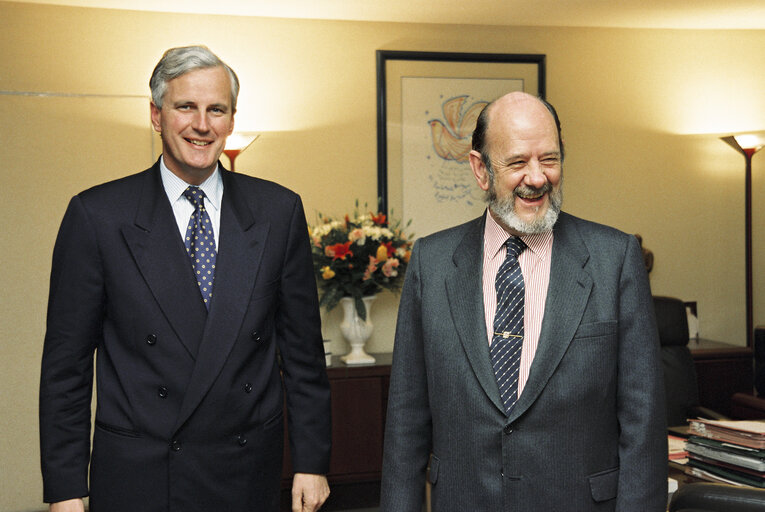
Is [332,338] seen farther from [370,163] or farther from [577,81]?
[577,81]

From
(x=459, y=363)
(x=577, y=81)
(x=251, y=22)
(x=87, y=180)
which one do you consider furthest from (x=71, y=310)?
(x=577, y=81)

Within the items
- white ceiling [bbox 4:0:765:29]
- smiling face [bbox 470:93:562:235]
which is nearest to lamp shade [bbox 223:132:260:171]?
white ceiling [bbox 4:0:765:29]

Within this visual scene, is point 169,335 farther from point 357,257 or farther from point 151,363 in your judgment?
point 357,257

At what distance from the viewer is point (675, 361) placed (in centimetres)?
380

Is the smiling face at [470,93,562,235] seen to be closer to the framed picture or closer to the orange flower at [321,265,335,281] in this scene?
the orange flower at [321,265,335,281]

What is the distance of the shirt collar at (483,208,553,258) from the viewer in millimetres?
1796

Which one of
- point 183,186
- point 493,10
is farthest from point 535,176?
point 493,10

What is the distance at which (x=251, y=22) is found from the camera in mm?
4754

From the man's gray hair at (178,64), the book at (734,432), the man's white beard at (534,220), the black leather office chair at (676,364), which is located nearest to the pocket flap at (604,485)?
the man's white beard at (534,220)

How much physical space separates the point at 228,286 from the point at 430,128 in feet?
10.8

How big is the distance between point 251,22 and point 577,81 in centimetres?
213

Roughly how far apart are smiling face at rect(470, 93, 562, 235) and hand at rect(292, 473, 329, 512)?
2.65 ft

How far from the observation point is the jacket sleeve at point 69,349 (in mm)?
1802

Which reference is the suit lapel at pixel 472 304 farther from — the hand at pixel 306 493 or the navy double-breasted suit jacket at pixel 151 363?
the hand at pixel 306 493
